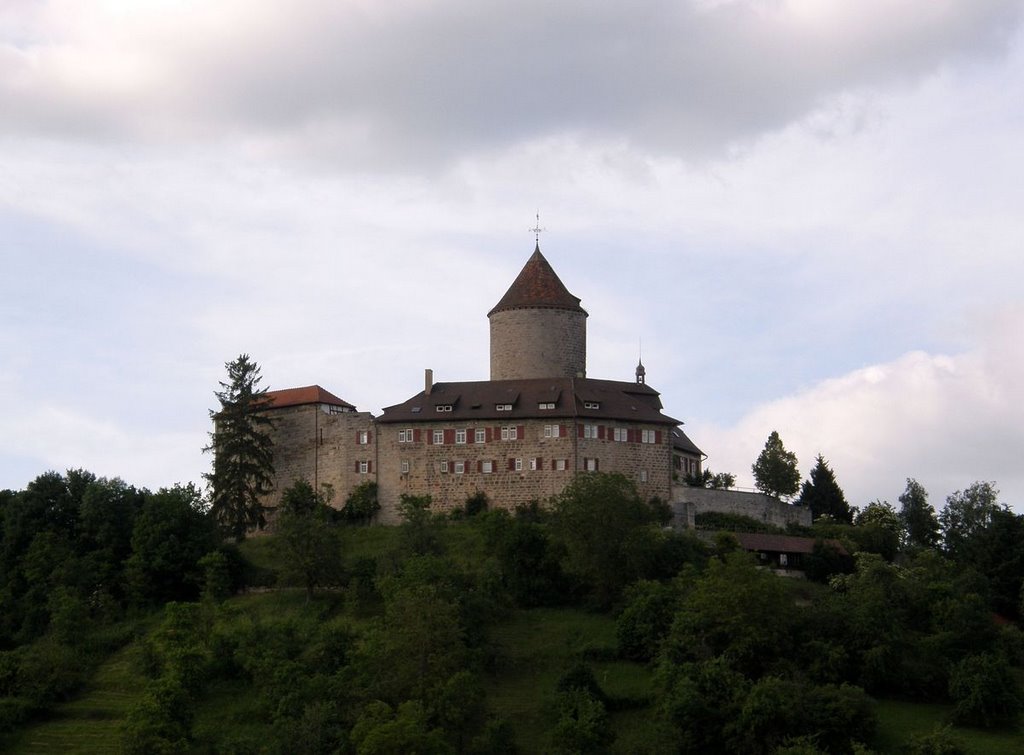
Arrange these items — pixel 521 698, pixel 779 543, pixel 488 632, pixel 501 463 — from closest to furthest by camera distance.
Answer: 1. pixel 521 698
2. pixel 488 632
3. pixel 779 543
4. pixel 501 463

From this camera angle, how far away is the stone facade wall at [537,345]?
90000 millimetres

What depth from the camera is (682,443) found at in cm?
8888

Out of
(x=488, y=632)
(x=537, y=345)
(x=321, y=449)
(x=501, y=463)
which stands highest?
(x=537, y=345)

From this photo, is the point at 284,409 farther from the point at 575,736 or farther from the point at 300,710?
the point at 575,736

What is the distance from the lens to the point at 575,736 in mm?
59250

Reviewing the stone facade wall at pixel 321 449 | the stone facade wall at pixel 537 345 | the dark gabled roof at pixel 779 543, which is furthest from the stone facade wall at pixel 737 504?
the stone facade wall at pixel 321 449

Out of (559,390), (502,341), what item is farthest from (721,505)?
(502,341)

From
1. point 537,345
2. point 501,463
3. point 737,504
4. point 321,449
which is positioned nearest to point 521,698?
point 501,463

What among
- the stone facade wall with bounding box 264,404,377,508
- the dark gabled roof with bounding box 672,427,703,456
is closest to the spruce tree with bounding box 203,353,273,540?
the stone facade wall with bounding box 264,404,377,508

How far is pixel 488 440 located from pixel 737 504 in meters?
12.4

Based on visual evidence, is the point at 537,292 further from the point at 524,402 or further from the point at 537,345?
the point at 524,402

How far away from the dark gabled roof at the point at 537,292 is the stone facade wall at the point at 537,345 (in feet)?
1.08

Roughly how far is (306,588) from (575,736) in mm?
20308

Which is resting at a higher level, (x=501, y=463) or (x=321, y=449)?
(x=321, y=449)
